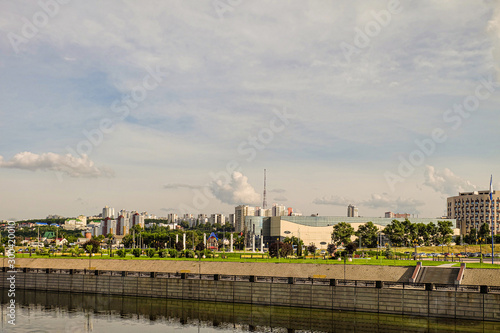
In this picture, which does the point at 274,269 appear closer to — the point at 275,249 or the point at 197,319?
the point at 197,319

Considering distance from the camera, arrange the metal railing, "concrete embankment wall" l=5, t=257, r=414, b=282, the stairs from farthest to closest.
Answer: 1. "concrete embankment wall" l=5, t=257, r=414, b=282
2. the stairs
3. the metal railing

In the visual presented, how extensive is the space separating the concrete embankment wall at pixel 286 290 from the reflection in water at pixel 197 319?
44.8 inches

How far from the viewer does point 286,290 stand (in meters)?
59.0

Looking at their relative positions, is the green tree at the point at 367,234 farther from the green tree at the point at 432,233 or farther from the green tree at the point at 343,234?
the green tree at the point at 432,233

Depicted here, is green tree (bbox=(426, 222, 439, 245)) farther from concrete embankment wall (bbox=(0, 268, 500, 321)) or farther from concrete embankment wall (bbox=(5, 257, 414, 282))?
concrete embankment wall (bbox=(0, 268, 500, 321))

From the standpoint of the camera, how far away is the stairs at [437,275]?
2589 inches

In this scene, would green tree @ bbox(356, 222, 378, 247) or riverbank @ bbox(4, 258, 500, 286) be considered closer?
riverbank @ bbox(4, 258, 500, 286)

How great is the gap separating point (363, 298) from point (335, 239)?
88.9 m

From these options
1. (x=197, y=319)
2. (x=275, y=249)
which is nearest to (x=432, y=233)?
(x=275, y=249)

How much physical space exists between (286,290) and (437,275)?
2339 cm

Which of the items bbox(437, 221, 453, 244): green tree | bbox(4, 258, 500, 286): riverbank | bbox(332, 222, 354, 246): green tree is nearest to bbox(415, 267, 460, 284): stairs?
bbox(4, 258, 500, 286): riverbank

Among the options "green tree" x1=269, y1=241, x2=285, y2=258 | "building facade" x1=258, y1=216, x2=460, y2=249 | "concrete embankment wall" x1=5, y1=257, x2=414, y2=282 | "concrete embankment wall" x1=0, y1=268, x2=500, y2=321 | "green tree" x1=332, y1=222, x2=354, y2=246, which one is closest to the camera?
→ "concrete embankment wall" x1=0, y1=268, x2=500, y2=321

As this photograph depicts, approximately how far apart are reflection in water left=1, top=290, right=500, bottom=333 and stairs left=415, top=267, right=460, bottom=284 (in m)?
17.3

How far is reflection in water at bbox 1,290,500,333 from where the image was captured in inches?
1850
